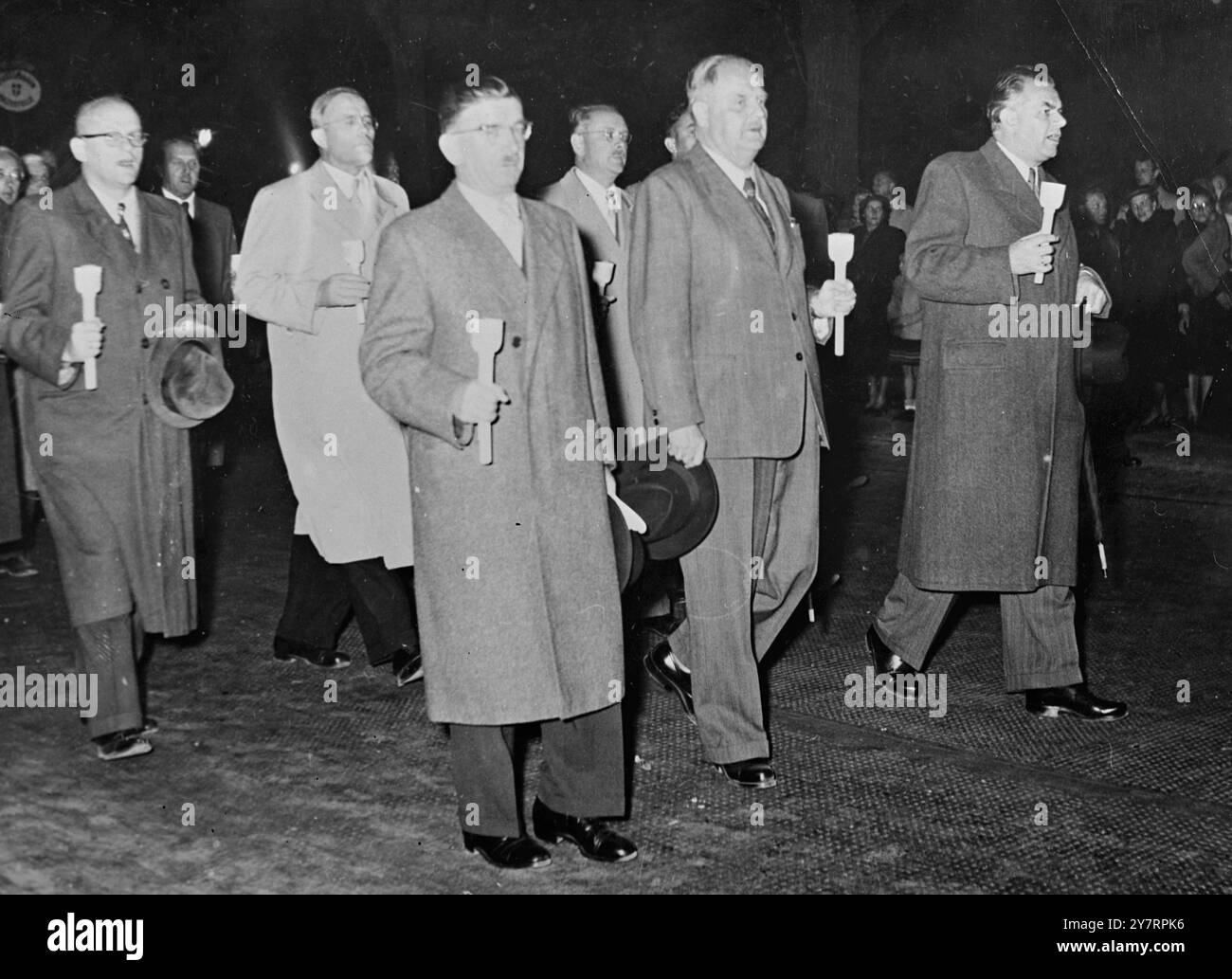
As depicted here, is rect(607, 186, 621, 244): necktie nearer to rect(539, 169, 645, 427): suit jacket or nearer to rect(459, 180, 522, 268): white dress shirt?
rect(539, 169, 645, 427): suit jacket

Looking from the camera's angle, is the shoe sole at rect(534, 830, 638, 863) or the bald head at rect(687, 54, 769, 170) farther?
the bald head at rect(687, 54, 769, 170)

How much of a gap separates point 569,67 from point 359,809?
56.6 ft

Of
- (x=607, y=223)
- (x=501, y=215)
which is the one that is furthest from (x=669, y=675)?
(x=501, y=215)

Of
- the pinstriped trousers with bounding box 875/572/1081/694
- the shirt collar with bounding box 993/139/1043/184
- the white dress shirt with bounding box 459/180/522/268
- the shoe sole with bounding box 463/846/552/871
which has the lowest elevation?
the shoe sole with bounding box 463/846/552/871

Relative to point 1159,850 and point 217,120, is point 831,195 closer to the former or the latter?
point 217,120

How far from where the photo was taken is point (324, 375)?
18.4 ft

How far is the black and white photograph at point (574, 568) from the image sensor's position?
3.66 m

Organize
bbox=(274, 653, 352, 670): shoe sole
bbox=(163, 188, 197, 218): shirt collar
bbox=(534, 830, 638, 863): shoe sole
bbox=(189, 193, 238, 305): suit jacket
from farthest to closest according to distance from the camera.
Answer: bbox=(163, 188, 197, 218): shirt collar, bbox=(189, 193, 238, 305): suit jacket, bbox=(274, 653, 352, 670): shoe sole, bbox=(534, 830, 638, 863): shoe sole

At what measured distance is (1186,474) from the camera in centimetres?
1022

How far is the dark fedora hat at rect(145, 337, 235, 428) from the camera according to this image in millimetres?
4617

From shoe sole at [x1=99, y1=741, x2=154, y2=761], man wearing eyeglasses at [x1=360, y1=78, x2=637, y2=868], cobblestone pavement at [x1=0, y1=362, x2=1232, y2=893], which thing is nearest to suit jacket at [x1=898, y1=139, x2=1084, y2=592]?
cobblestone pavement at [x1=0, y1=362, x2=1232, y2=893]

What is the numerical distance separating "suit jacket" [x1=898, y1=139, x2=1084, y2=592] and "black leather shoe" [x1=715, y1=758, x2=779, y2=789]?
3.56ft

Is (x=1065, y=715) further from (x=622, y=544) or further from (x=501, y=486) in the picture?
(x=501, y=486)

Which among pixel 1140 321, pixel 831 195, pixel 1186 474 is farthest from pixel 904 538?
pixel 831 195
